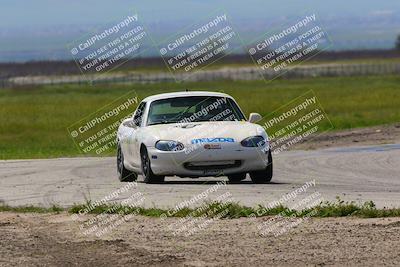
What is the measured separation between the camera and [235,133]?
19156 millimetres

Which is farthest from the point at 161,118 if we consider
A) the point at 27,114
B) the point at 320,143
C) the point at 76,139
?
the point at 27,114

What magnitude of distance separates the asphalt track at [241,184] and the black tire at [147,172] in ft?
0.48

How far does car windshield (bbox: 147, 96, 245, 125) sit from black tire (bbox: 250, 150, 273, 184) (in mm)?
1029

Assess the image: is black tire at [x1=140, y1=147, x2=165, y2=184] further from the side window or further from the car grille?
the side window

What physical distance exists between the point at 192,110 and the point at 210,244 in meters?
8.14

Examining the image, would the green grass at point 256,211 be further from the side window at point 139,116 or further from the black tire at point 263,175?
the side window at point 139,116

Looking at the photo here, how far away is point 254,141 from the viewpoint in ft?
62.7

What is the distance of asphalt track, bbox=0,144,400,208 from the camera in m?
16.9

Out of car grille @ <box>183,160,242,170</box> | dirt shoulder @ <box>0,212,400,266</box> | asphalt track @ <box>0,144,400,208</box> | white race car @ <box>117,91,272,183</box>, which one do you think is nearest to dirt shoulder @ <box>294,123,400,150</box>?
asphalt track @ <box>0,144,400,208</box>

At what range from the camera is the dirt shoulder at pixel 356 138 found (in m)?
31.2

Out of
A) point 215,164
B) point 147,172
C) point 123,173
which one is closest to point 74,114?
point 123,173

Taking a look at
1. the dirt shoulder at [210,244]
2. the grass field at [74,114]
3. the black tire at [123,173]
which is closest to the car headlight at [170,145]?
the black tire at [123,173]

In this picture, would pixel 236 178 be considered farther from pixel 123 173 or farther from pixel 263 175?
pixel 123 173

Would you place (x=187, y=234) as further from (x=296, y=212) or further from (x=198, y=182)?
(x=198, y=182)
